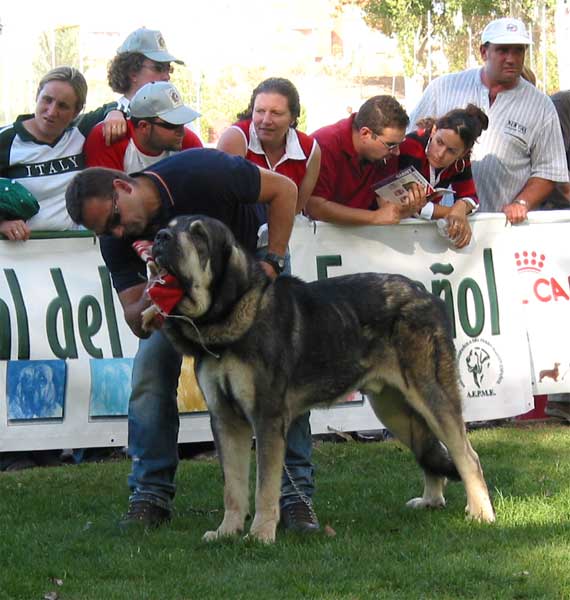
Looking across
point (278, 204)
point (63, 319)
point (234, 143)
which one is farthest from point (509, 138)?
point (278, 204)

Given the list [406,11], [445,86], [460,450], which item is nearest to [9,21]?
[406,11]

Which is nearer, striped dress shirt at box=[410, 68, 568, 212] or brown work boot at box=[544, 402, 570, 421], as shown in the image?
striped dress shirt at box=[410, 68, 568, 212]

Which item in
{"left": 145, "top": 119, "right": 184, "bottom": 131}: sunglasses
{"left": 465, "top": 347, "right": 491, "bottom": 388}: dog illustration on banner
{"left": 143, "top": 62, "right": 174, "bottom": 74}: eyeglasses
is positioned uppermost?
{"left": 143, "top": 62, "right": 174, "bottom": 74}: eyeglasses

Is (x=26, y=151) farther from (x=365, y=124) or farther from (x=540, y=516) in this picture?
(x=540, y=516)

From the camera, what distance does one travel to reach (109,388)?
7.94m

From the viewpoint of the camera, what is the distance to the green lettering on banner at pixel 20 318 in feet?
25.7

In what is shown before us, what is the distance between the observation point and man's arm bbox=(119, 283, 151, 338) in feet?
18.6

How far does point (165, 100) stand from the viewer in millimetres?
6312

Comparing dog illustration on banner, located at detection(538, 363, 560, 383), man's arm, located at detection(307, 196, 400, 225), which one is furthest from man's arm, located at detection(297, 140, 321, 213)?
dog illustration on banner, located at detection(538, 363, 560, 383)

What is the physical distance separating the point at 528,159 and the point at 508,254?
2.57ft

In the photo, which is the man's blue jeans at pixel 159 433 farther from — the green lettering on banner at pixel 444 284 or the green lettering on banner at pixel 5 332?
the green lettering on banner at pixel 444 284

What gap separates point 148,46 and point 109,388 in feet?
7.51

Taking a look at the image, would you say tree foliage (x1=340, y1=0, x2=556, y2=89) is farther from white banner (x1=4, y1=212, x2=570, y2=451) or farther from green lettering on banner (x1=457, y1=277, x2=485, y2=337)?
green lettering on banner (x1=457, y1=277, x2=485, y2=337)

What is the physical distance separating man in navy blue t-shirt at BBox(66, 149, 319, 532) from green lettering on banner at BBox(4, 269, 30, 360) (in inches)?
79.8
